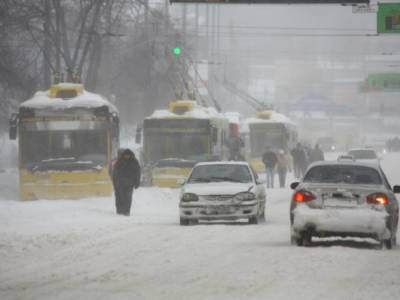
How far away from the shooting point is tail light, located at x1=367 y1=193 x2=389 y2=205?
685 inches

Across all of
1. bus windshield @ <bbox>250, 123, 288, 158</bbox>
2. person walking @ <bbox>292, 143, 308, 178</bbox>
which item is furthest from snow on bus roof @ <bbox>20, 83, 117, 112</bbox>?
bus windshield @ <bbox>250, 123, 288, 158</bbox>

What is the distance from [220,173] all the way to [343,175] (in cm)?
655

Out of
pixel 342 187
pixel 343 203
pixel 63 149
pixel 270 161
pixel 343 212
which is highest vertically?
pixel 342 187

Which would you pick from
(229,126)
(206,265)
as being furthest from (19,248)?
(229,126)

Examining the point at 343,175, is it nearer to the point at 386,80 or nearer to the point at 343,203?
the point at 343,203

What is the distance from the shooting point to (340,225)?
17312 millimetres

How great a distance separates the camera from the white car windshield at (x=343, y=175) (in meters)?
18.2

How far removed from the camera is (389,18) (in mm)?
43500

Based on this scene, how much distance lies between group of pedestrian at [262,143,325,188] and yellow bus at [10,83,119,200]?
31.6ft

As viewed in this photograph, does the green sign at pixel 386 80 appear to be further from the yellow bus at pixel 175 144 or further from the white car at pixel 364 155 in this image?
the yellow bus at pixel 175 144

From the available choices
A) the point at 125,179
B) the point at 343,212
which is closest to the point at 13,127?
the point at 125,179

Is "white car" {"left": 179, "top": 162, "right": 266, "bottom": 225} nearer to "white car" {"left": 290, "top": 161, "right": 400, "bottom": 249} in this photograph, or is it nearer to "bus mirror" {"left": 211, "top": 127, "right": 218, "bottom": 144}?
"white car" {"left": 290, "top": 161, "right": 400, "bottom": 249}

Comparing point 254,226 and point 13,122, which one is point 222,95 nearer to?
point 13,122

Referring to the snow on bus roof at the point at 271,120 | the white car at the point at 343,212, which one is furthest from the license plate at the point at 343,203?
the snow on bus roof at the point at 271,120
